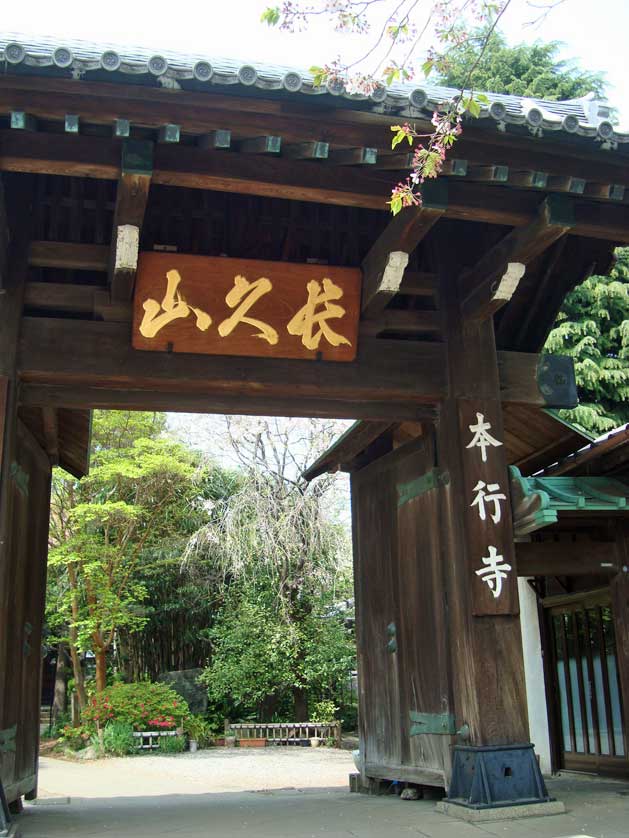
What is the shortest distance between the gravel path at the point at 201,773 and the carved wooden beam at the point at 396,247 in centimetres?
542

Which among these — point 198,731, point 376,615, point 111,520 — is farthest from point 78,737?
point 376,615

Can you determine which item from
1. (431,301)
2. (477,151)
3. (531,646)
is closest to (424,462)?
(431,301)

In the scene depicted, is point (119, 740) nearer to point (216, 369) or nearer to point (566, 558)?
point (566, 558)

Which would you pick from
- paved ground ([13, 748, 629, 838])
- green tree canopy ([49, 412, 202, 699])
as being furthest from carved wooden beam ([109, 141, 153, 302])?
green tree canopy ([49, 412, 202, 699])

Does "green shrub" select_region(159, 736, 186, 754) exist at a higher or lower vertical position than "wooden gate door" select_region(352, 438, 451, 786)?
lower

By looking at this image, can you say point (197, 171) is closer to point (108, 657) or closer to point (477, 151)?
point (477, 151)

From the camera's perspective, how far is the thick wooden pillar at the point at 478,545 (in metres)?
5.45

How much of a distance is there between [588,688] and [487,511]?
4.29 m

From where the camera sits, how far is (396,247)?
5387 mm

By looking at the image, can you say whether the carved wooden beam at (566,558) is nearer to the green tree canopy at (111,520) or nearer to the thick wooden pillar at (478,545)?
the thick wooden pillar at (478,545)

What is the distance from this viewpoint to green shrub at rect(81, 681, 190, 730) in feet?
56.0

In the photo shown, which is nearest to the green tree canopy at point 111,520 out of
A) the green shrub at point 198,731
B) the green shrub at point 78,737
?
the green shrub at point 78,737

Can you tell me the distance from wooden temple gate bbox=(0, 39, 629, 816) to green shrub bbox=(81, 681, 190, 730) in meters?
10.7

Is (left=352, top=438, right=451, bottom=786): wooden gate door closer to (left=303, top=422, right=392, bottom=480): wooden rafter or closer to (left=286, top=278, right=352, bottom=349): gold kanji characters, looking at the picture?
(left=303, top=422, right=392, bottom=480): wooden rafter
